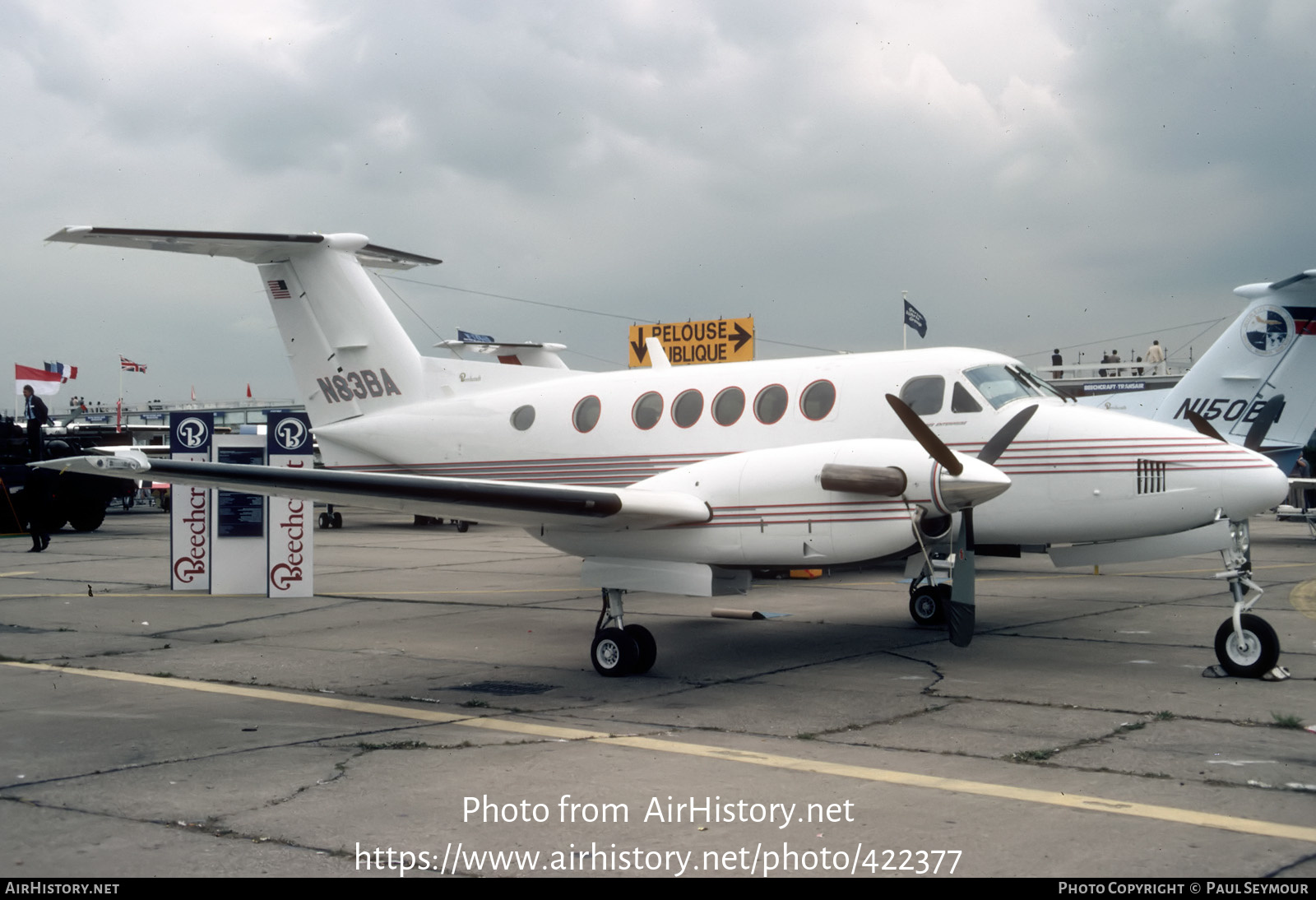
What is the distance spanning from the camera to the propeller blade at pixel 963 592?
8.42m

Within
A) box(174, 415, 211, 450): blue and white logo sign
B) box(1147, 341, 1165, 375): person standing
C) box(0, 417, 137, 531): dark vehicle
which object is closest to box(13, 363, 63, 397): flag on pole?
box(0, 417, 137, 531): dark vehicle

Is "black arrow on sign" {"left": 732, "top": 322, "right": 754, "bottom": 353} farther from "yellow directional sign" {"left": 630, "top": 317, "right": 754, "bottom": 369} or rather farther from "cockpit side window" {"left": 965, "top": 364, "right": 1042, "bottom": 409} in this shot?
"cockpit side window" {"left": 965, "top": 364, "right": 1042, "bottom": 409}

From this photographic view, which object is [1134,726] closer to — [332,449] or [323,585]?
[332,449]

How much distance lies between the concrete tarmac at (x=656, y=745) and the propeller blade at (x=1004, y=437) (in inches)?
74.1

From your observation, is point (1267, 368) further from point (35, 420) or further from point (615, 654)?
point (35, 420)

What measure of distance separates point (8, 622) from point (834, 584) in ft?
36.3

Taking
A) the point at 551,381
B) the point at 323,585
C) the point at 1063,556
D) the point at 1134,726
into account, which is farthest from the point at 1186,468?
the point at 323,585

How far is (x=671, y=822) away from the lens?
5.01 meters

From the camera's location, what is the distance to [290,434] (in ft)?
47.5

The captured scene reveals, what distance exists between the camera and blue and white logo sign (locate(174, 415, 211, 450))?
1478 centimetres

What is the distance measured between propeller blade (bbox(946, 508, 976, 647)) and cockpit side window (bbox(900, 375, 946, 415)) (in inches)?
60.3

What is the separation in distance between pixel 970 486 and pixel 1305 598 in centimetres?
806

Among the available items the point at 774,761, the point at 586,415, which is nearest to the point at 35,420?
the point at 586,415

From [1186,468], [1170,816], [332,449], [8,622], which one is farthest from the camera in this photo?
[332,449]
